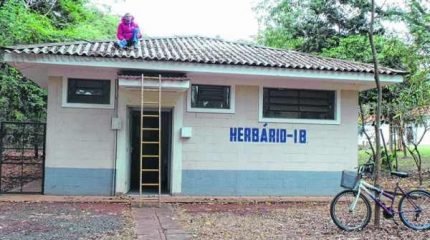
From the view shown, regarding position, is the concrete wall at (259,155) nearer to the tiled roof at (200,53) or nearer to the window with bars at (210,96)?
the window with bars at (210,96)

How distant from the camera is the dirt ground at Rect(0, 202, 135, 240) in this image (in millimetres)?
7559

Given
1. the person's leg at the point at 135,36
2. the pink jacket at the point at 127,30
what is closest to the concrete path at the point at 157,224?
the person's leg at the point at 135,36

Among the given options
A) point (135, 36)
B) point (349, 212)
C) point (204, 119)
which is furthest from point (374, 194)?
point (135, 36)

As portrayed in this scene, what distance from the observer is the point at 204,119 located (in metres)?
12.6

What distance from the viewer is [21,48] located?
1118 centimetres

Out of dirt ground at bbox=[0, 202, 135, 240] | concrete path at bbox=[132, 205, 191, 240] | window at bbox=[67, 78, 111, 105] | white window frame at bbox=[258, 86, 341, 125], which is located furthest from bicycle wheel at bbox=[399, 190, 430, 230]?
window at bbox=[67, 78, 111, 105]

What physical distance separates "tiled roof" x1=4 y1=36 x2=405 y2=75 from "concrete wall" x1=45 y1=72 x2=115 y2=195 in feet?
2.84

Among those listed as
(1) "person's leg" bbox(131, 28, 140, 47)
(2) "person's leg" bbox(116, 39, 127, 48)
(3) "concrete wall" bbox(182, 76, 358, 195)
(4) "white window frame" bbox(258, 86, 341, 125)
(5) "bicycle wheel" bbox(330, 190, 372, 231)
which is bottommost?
(5) "bicycle wheel" bbox(330, 190, 372, 231)

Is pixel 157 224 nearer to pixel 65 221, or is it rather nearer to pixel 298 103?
pixel 65 221

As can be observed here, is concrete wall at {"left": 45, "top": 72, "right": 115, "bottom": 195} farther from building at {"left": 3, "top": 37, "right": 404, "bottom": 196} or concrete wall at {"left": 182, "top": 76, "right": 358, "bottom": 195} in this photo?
concrete wall at {"left": 182, "top": 76, "right": 358, "bottom": 195}

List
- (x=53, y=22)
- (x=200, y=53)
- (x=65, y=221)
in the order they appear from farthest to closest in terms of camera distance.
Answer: (x=53, y=22) < (x=200, y=53) < (x=65, y=221)

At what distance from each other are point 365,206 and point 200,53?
6119 mm

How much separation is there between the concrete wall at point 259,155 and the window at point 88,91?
1998 millimetres

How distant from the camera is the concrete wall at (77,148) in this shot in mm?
12062
